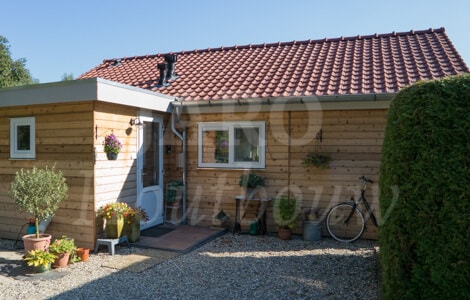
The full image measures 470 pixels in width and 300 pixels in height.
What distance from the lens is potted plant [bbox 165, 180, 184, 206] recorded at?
26.1 feet

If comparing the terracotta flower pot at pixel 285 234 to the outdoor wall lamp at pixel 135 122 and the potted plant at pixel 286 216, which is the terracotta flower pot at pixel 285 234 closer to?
the potted plant at pixel 286 216

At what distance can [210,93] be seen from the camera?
326 inches

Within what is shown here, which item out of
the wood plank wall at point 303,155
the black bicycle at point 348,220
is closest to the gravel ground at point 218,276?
the black bicycle at point 348,220

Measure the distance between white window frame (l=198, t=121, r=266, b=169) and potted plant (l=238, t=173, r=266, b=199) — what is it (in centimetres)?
28

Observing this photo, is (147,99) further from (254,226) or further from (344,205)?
(344,205)

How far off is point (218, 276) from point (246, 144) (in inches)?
135

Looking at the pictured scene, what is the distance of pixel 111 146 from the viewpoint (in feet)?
20.8

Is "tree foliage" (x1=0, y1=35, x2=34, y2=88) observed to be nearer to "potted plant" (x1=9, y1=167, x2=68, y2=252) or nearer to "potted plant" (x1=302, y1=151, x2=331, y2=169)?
"potted plant" (x1=9, y1=167, x2=68, y2=252)

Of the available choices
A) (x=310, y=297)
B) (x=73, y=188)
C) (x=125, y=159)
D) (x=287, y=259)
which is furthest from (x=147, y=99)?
(x=310, y=297)

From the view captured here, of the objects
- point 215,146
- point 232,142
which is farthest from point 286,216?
point 215,146

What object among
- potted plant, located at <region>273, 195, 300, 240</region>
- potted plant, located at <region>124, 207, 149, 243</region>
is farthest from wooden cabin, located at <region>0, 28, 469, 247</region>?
potted plant, located at <region>124, 207, 149, 243</region>

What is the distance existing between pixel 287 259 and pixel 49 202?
385 centimetres

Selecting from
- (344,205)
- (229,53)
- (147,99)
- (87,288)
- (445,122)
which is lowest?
(87,288)

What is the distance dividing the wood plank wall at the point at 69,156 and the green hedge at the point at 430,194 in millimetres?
4837
